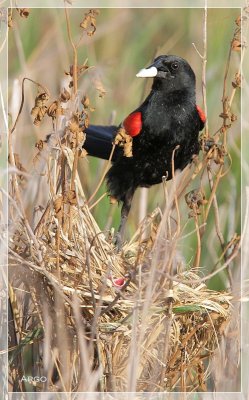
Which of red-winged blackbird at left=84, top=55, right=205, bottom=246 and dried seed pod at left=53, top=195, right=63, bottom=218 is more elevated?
red-winged blackbird at left=84, top=55, right=205, bottom=246

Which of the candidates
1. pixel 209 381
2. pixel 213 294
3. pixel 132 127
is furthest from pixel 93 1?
pixel 209 381

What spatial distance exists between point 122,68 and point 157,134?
629mm

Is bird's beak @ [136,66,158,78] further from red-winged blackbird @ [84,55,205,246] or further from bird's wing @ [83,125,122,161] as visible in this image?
bird's wing @ [83,125,122,161]

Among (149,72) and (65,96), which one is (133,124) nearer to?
(149,72)

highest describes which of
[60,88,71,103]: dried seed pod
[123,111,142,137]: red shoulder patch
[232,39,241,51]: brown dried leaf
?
[232,39,241,51]: brown dried leaf

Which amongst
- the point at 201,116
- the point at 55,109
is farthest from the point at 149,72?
the point at 55,109

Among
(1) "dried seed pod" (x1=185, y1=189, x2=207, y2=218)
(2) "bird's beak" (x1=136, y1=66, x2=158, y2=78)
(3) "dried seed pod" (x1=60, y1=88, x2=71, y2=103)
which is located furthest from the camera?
(2) "bird's beak" (x1=136, y1=66, x2=158, y2=78)

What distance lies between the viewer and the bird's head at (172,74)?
3139mm

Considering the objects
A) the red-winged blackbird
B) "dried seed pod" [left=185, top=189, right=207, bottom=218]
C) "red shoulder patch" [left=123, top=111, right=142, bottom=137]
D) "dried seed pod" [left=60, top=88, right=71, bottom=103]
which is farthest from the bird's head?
"dried seed pod" [left=60, top=88, right=71, bottom=103]

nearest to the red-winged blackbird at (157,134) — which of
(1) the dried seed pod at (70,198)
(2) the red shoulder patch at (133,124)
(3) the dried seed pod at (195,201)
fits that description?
(2) the red shoulder patch at (133,124)

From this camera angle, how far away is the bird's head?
10.3 feet

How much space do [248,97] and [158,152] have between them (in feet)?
2.28

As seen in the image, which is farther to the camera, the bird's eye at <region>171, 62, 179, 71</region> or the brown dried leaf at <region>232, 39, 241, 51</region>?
the bird's eye at <region>171, 62, 179, 71</region>

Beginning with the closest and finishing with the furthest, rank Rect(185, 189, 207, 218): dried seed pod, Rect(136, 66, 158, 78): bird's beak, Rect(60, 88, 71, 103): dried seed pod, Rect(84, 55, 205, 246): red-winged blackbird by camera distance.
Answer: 1. Rect(60, 88, 71, 103): dried seed pod
2. Rect(185, 189, 207, 218): dried seed pod
3. Rect(136, 66, 158, 78): bird's beak
4. Rect(84, 55, 205, 246): red-winged blackbird
